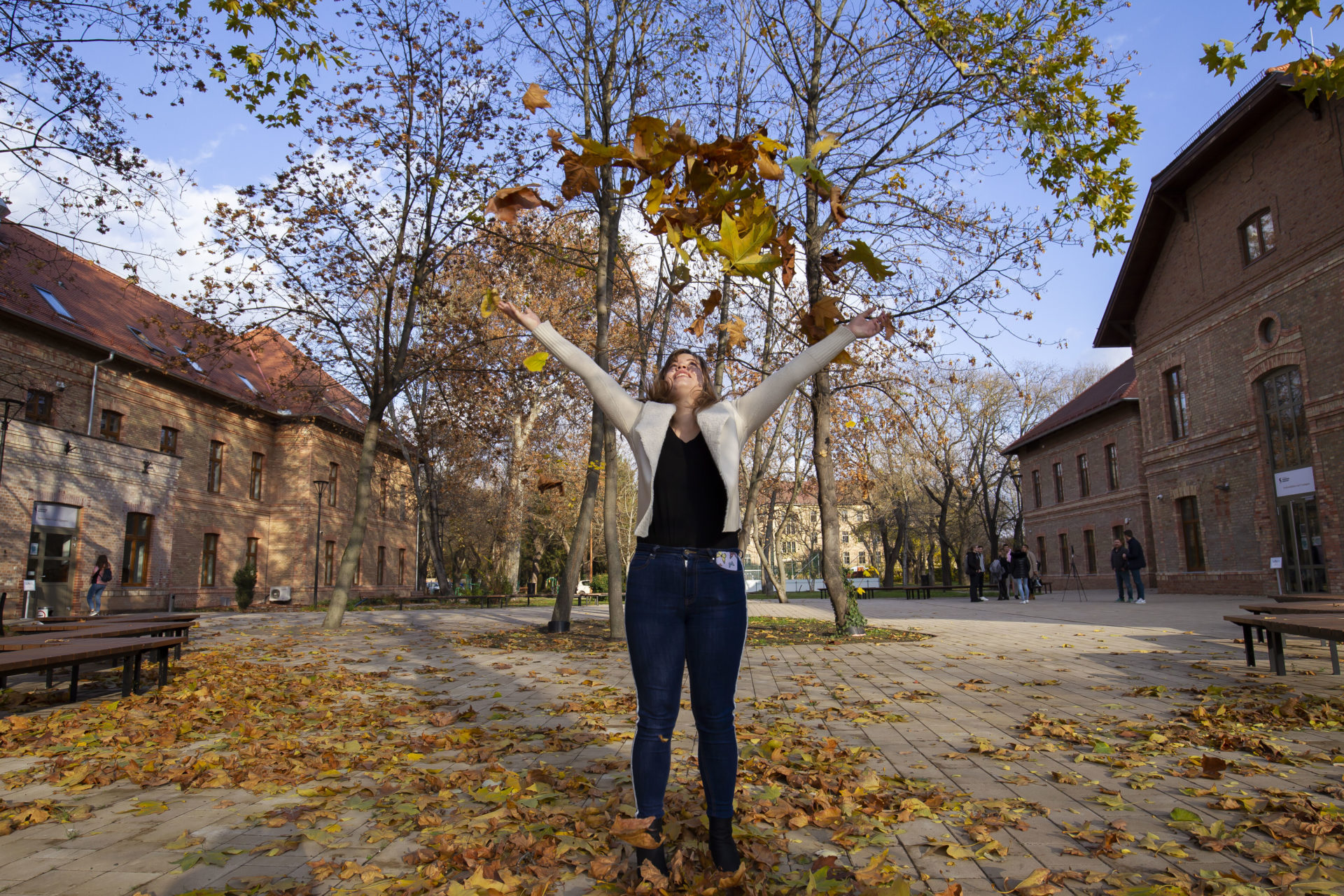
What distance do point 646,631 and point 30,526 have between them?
83.4ft

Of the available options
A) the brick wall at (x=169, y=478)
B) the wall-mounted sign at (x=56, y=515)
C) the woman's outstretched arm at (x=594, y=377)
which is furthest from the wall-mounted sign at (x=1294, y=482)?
the wall-mounted sign at (x=56, y=515)

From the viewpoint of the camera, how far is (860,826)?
11.0 feet

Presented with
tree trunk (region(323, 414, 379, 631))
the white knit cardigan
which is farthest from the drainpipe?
the white knit cardigan

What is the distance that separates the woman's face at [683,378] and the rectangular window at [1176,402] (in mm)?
27465

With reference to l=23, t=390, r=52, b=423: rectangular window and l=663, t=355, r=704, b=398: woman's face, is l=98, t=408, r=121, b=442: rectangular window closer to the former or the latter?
l=23, t=390, r=52, b=423: rectangular window

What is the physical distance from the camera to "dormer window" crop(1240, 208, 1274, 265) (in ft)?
67.7

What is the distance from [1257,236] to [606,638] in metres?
20.5

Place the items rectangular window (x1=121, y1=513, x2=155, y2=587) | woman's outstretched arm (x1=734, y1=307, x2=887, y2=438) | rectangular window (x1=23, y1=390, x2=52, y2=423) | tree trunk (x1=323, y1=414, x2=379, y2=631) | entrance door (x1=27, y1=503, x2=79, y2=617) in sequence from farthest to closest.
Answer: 1. rectangular window (x1=121, y1=513, x2=155, y2=587)
2. rectangular window (x1=23, y1=390, x2=52, y2=423)
3. entrance door (x1=27, y1=503, x2=79, y2=617)
4. tree trunk (x1=323, y1=414, x2=379, y2=631)
5. woman's outstretched arm (x1=734, y1=307, x2=887, y2=438)

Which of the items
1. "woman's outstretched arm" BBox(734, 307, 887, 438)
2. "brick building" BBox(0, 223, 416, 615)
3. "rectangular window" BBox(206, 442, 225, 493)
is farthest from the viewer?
"rectangular window" BBox(206, 442, 225, 493)

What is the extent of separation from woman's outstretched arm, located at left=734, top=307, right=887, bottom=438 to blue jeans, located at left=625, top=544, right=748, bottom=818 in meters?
0.59

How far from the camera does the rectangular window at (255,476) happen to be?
33719 millimetres

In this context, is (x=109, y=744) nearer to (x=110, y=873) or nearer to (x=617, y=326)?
(x=110, y=873)

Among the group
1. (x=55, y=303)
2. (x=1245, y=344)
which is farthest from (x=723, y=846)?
(x=55, y=303)

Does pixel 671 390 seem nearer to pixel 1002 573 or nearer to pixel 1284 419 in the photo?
pixel 1284 419
